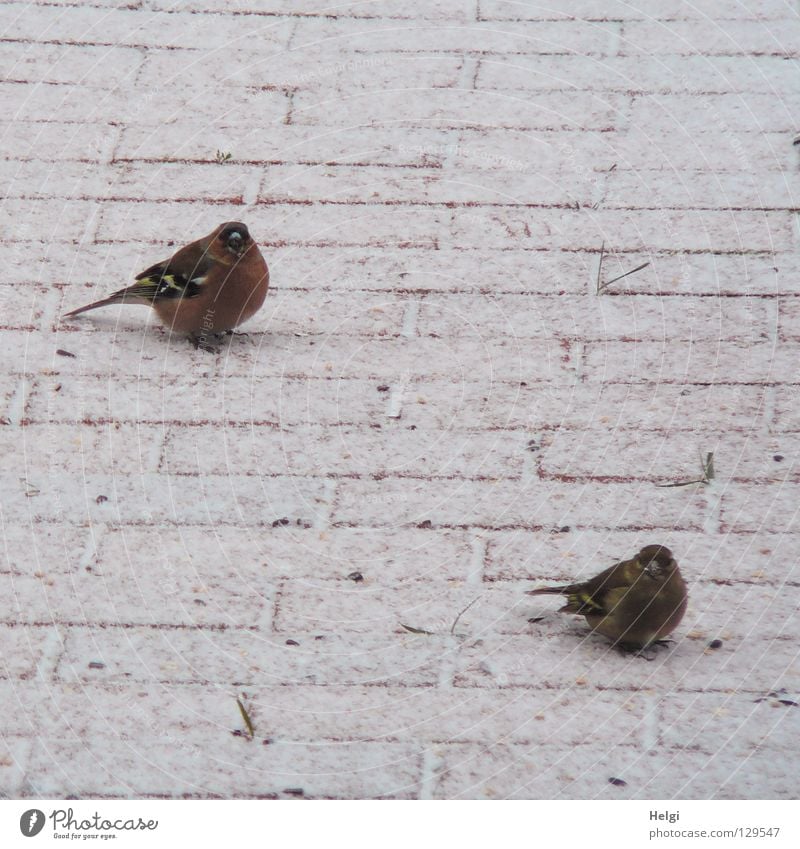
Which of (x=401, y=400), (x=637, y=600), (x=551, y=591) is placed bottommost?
(x=401, y=400)

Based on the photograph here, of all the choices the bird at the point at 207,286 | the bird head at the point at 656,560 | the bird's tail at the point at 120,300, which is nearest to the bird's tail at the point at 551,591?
the bird head at the point at 656,560

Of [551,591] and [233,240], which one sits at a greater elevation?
[233,240]

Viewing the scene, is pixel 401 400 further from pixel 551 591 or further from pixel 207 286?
pixel 551 591

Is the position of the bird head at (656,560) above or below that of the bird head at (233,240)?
below

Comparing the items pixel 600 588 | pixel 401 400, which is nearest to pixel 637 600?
pixel 600 588
